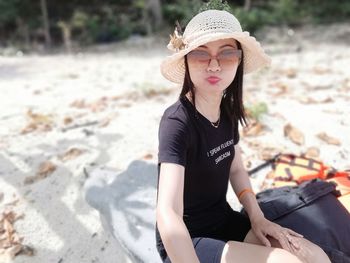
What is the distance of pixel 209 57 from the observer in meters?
1.64

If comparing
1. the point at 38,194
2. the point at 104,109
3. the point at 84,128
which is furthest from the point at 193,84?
the point at 104,109

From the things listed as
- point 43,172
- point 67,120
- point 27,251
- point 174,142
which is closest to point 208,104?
point 174,142

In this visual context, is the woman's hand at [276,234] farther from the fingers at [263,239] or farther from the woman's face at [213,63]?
the woman's face at [213,63]

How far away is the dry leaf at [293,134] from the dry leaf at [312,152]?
139 millimetres

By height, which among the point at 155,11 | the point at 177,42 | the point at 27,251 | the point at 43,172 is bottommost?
the point at 27,251

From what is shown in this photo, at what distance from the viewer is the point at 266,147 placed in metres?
3.19

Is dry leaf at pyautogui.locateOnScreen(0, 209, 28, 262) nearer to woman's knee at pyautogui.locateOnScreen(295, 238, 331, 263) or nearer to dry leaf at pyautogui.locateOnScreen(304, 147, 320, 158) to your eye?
woman's knee at pyautogui.locateOnScreen(295, 238, 331, 263)

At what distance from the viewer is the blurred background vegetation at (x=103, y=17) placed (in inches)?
399

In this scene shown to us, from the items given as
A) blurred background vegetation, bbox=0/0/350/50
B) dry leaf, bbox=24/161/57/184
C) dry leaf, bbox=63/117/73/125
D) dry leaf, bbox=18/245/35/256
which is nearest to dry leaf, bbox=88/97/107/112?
dry leaf, bbox=63/117/73/125

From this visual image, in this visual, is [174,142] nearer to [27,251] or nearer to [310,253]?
[310,253]

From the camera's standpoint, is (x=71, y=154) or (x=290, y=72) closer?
(x=71, y=154)

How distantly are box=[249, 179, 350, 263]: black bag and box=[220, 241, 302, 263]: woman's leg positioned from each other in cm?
A: 27

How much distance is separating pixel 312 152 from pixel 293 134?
0.31 meters

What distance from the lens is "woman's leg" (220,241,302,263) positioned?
1.58m
